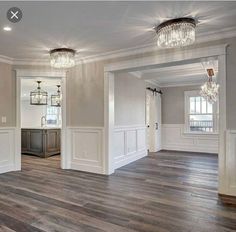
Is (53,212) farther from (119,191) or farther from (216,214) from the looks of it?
(216,214)

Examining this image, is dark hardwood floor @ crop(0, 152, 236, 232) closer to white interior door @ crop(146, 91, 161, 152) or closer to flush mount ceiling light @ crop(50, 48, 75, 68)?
flush mount ceiling light @ crop(50, 48, 75, 68)

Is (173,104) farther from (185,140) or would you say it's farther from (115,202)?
(115,202)

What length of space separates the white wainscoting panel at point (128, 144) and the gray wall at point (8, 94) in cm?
244

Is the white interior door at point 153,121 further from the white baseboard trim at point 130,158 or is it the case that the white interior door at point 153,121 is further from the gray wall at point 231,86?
the gray wall at point 231,86

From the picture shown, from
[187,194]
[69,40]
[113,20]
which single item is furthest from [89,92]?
[187,194]

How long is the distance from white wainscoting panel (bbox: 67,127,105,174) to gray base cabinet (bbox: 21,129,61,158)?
1.91 meters

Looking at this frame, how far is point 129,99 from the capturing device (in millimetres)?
5801

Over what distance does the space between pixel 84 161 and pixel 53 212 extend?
213 centimetres

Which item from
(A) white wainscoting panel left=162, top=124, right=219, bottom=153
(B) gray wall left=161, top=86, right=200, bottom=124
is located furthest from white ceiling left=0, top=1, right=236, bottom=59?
(A) white wainscoting panel left=162, top=124, right=219, bottom=153

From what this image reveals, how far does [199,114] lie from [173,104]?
1002 millimetres

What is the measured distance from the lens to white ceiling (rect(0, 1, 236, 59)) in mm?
2502

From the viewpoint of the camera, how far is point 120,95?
5.36 metres

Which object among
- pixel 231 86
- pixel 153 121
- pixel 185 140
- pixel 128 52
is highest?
pixel 128 52

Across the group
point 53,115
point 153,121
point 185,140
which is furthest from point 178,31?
point 53,115
